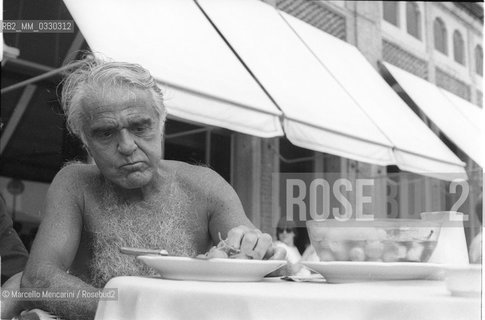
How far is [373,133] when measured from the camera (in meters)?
4.74

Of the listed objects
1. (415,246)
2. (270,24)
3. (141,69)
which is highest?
(270,24)

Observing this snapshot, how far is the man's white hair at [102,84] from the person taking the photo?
4.94 ft

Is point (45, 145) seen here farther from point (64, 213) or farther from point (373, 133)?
point (64, 213)

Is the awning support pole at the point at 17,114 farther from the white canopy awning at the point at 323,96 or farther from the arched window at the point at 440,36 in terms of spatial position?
the arched window at the point at 440,36

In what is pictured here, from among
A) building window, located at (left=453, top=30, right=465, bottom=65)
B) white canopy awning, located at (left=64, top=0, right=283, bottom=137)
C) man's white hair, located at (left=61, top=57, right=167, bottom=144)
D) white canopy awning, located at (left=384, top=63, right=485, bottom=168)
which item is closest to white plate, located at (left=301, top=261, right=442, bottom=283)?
man's white hair, located at (left=61, top=57, right=167, bottom=144)

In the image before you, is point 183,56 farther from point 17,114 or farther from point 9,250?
point 17,114

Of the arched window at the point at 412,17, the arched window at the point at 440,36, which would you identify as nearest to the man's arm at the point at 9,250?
the arched window at the point at 440,36

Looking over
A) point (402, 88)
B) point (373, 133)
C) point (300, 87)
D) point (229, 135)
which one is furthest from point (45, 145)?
point (402, 88)

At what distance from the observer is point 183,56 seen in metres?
3.53

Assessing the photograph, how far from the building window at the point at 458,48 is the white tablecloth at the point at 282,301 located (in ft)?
23.7

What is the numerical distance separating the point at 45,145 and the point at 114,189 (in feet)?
12.7

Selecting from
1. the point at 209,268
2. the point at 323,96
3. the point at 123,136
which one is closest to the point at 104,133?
the point at 123,136

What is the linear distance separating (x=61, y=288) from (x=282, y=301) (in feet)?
2.01

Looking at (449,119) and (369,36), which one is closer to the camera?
(449,119)
